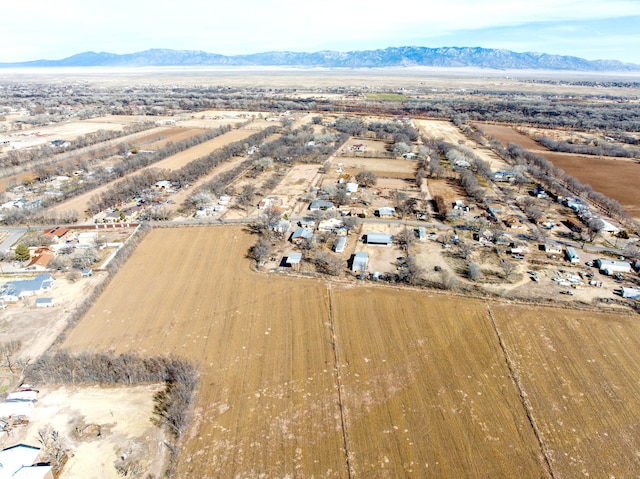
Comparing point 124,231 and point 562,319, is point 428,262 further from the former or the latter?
point 124,231

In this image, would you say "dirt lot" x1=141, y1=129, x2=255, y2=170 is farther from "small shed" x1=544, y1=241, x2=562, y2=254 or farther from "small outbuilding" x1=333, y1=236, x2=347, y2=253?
"small shed" x1=544, y1=241, x2=562, y2=254

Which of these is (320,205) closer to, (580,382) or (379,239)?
(379,239)

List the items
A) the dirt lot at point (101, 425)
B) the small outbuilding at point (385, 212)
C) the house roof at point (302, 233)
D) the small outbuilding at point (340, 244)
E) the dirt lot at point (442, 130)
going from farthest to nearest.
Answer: the dirt lot at point (442, 130) < the small outbuilding at point (385, 212) < the house roof at point (302, 233) < the small outbuilding at point (340, 244) < the dirt lot at point (101, 425)

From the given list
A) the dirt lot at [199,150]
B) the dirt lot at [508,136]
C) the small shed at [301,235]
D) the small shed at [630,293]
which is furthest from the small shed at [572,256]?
the dirt lot at [199,150]

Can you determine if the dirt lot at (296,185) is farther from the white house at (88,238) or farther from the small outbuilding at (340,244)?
the white house at (88,238)

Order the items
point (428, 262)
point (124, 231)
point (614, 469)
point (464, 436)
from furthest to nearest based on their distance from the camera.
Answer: point (124, 231), point (428, 262), point (464, 436), point (614, 469)

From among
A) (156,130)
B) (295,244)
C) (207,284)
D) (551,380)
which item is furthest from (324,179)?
(156,130)
